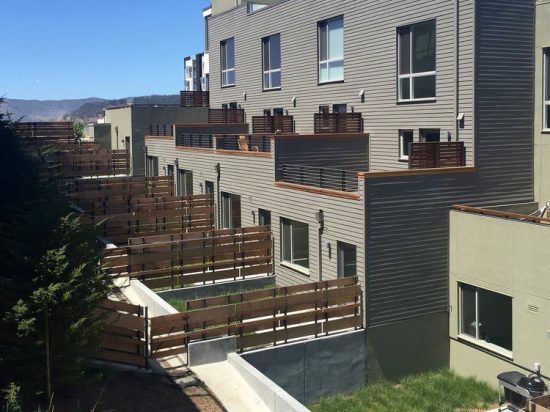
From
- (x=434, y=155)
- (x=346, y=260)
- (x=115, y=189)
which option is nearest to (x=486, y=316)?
(x=346, y=260)

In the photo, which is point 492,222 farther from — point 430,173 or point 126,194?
Answer: point 126,194

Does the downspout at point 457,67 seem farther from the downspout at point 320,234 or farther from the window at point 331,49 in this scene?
the window at point 331,49

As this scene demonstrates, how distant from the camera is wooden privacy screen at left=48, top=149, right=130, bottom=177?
110 ft

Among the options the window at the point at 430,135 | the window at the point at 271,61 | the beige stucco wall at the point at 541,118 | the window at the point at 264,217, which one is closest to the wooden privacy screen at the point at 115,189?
the window at the point at 271,61

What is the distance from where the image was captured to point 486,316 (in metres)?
16.0

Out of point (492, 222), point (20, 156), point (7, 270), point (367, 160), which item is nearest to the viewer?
point (7, 270)

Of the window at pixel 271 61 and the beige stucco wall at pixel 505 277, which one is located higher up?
the window at pixel 271 61

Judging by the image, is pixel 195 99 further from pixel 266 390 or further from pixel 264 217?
pixel 266 390

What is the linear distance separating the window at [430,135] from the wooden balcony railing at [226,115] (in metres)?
13.3

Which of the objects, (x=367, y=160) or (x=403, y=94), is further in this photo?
(x=367, y=160)

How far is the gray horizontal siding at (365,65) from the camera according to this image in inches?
734

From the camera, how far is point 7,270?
417 inches

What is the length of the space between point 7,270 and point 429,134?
1342 cm

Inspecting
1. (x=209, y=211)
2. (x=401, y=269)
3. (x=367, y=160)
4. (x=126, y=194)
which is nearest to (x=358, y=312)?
(x=401, y=269)
